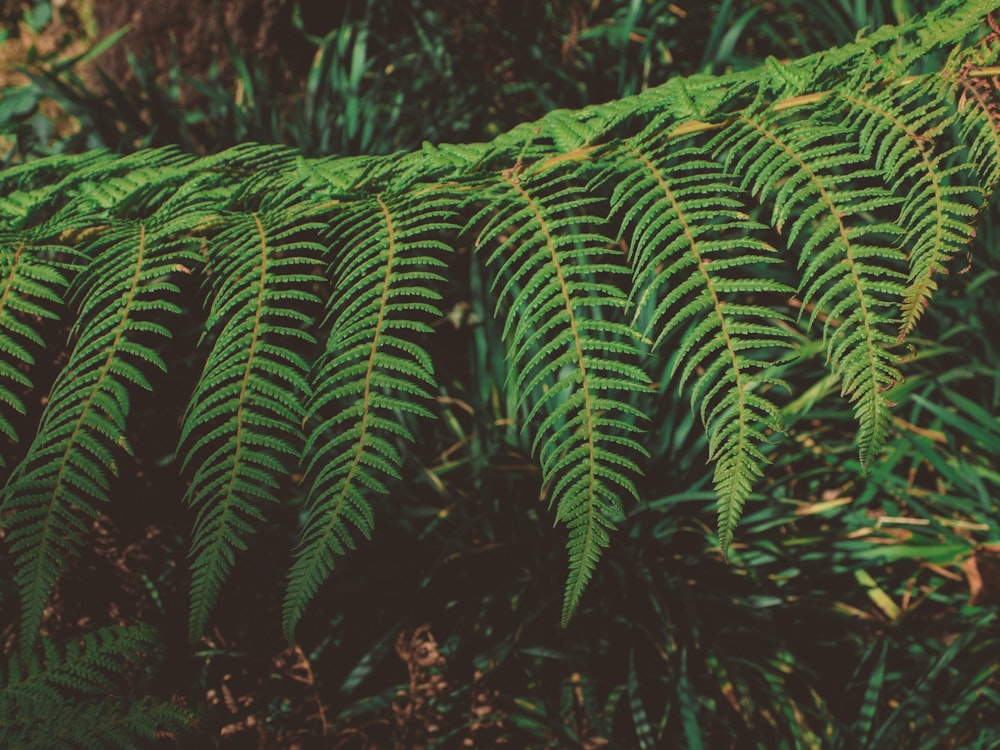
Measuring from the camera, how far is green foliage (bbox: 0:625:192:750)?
90 centimetres

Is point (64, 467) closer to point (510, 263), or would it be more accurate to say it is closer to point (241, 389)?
point (241, 389)

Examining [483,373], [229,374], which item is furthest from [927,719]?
[229,374]

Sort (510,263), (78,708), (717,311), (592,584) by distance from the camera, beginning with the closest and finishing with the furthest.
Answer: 1. (717,311)
2. (510,263)
3. (78,708)
4. (592,584)

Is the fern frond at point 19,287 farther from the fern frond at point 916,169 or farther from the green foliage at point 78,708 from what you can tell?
the fern frond at point 916,169

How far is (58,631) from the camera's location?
1382 mm

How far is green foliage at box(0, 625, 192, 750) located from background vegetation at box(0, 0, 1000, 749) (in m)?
0.12

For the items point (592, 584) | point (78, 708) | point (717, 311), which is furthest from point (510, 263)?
point (592, 584)

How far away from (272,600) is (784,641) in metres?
1.08

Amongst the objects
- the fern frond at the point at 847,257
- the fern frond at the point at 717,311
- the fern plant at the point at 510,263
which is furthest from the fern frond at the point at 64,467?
the fern frond at the point at 847,257

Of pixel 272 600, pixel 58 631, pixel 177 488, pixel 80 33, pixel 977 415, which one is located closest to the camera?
pixel 58 631

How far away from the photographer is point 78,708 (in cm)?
94

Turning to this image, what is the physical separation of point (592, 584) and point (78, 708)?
3.34ft

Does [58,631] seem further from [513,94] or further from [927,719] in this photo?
[513,94]

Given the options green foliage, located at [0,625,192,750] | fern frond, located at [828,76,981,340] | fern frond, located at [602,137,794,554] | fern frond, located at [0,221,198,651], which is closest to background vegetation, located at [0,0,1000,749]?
green foliage, located at [0,625,192,750]
